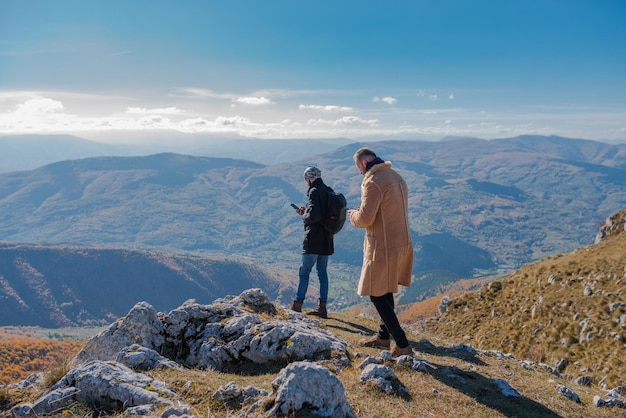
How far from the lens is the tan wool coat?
8297 millimetres

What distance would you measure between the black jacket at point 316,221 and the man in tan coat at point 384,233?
11.4 ft

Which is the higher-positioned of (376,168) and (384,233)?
(376,168)

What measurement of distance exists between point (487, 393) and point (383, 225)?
12.0ft

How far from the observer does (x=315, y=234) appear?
42.4 ft

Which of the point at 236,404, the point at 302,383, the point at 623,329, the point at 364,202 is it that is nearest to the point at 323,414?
the point at 302,383

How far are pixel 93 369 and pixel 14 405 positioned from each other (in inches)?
58.6

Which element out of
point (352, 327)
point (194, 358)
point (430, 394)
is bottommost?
point (352, 327)

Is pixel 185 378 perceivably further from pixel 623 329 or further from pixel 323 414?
pixel 623 329

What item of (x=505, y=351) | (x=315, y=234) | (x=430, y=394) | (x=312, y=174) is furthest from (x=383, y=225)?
(x=505, y=351)

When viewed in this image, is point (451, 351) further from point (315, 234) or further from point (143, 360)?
point (143, 360)

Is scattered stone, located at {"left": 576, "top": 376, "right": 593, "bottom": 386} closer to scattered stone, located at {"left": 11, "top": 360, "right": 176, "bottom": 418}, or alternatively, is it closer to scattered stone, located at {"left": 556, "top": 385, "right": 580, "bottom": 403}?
scattered stone, located at {"left": 556, "top": 385, "right": 580, "bottom": 403}

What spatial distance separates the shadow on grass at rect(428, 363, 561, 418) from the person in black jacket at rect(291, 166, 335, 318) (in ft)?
17.5

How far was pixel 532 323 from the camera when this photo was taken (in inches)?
685

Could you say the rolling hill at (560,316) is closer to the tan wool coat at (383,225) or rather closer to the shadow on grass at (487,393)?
the shadow on grass at (487,393)
